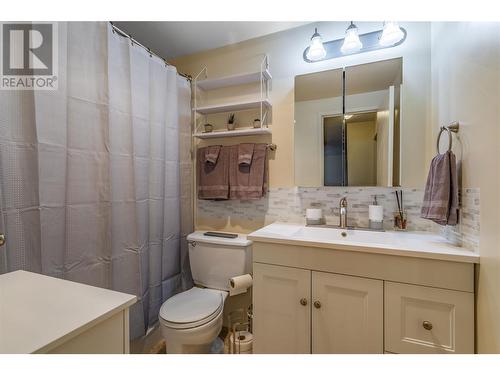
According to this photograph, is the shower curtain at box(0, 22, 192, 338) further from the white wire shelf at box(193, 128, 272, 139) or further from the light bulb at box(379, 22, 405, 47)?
the light bulb at box(379, 22, 405, 47)

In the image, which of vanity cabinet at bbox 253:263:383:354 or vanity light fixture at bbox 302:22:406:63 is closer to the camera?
vanity cabinet at bbox 253:263:383:354

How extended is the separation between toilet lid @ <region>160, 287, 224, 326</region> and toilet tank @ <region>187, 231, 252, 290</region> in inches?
3.9

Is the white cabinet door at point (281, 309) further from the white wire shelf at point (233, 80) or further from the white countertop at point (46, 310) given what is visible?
the white wire shelf at point (233, 80)

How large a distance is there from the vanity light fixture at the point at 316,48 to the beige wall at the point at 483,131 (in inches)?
25.9

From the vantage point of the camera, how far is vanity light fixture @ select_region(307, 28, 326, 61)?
5.05 feet

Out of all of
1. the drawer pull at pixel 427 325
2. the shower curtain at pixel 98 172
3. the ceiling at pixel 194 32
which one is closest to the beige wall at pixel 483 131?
the drawer pull at pixel 427 325

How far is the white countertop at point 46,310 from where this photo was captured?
0.47m

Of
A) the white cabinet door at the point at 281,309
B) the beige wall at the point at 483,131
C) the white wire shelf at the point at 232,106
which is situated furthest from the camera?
the white wire shelf at the point at 232,106

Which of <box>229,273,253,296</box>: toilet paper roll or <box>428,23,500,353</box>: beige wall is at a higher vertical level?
<box>428,23,500,353</box>: beige wall

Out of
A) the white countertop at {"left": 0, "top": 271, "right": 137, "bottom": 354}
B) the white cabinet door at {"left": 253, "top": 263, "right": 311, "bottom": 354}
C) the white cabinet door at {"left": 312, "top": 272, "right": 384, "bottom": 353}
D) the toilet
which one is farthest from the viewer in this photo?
the toilet

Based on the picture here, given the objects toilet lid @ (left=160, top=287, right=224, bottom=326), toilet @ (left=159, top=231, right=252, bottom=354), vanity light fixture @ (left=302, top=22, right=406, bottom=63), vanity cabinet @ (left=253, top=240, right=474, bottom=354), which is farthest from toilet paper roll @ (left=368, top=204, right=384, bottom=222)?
toilet lid @ (left=160, top=287, right=224, bottom=326)

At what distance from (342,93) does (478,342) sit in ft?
4.62

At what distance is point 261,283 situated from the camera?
128 cm
